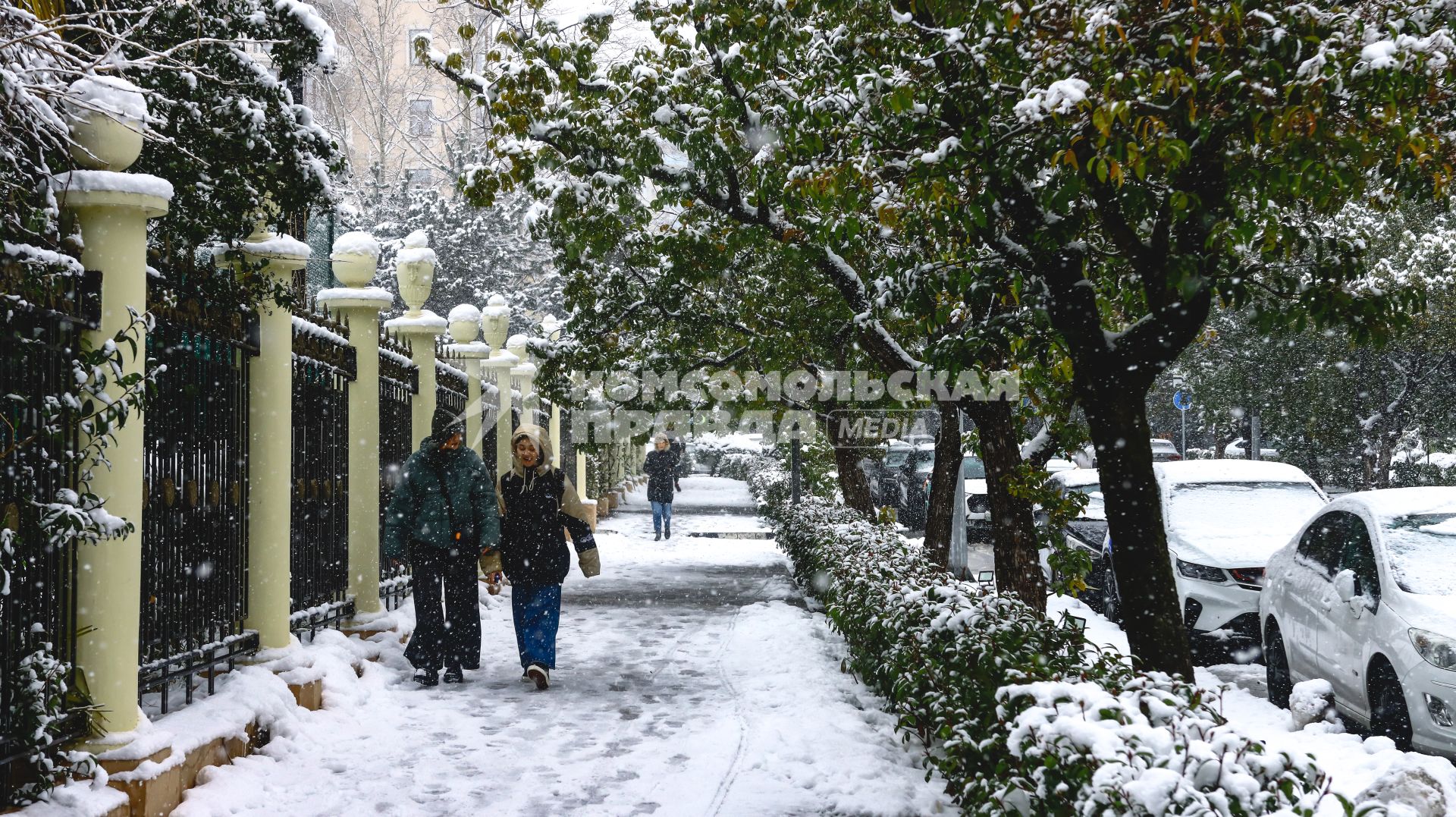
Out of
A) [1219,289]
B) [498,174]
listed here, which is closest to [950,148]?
[1219,289]

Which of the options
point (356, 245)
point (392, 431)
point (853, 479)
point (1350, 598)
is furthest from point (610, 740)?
point (853, 479)

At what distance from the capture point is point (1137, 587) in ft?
16.2

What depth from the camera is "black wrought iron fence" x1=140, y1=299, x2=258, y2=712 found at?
5.38 meters

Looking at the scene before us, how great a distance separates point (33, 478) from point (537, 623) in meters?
4.16

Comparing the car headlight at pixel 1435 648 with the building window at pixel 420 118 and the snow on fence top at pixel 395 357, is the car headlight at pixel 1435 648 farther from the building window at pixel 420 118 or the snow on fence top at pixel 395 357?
the building window at pixel 420 118

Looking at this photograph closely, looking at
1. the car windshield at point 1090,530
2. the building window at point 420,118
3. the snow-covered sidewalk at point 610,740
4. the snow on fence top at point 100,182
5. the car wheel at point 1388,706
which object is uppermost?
the building window at point 420,118

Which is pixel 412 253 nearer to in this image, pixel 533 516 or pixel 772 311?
pixel 533 516

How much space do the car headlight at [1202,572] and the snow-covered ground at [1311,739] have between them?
69cm

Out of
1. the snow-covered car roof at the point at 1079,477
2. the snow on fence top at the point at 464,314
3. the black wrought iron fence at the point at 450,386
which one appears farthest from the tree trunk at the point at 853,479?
the snow on fence top at the point at 464,314

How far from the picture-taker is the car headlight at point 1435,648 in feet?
18.8

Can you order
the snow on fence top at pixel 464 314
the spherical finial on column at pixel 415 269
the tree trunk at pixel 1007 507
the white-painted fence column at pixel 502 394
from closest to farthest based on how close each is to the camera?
1. the tree trunk at pixel 1007 507
2. the spherical finial on column at pixel 415 269
3. the snow on fence top at pixel 464 314
4. the white-painted fence column at pixel 502 394

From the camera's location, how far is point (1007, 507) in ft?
24.1

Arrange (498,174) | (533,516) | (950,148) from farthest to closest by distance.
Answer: (498,174) < (533,516) < (950,148)

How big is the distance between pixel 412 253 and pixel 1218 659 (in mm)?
7332
